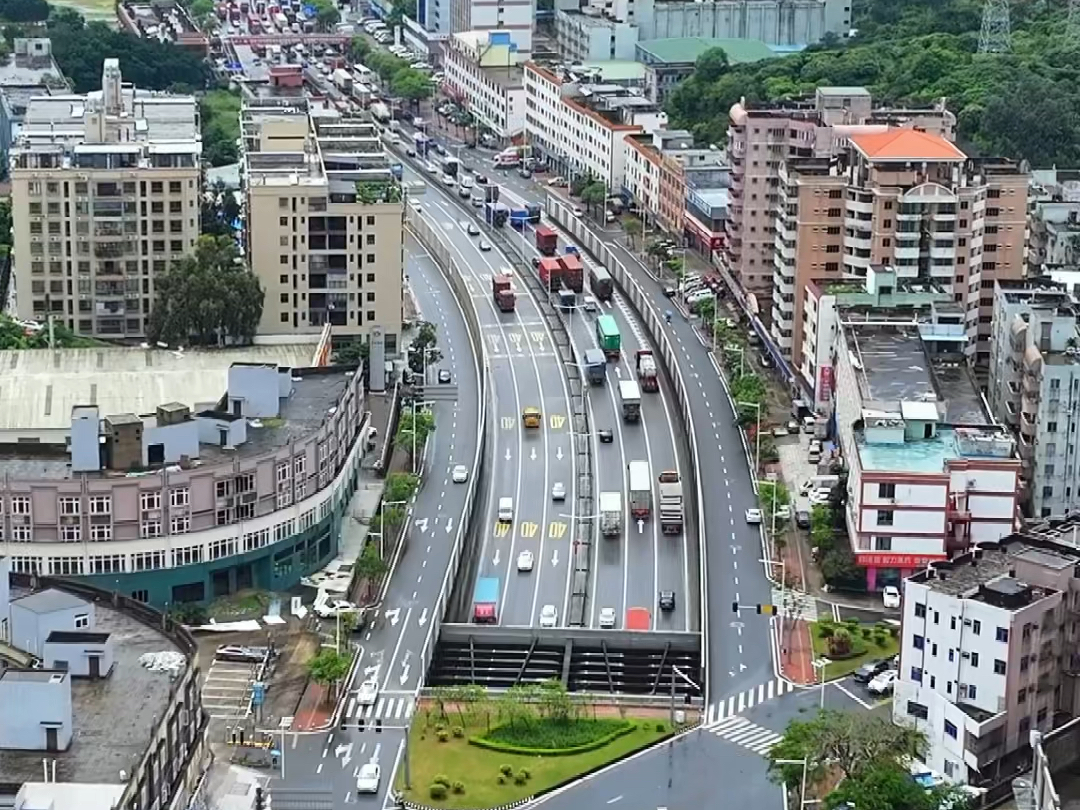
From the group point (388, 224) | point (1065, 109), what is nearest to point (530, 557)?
point (388, 224)

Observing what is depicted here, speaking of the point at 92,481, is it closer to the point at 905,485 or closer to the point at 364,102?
the point at 905,485

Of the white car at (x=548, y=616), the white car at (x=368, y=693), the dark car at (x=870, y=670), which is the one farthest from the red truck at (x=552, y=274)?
the white car at (x=368, y=693)

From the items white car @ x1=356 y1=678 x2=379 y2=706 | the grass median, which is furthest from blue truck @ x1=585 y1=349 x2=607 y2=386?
the grass median

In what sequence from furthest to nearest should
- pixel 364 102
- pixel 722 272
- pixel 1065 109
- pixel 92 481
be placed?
1. pixel 364 102
2. pixel 1065 109
3. pixel 722 272
4. pixel 92 481

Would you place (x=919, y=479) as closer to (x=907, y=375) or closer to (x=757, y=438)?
(x=907, y=375)

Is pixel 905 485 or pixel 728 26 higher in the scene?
pixel 728 26

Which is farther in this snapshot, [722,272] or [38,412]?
[722,272]

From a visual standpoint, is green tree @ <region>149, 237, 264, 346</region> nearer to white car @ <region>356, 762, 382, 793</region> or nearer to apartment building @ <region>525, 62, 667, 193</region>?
apartment building @ <region>525, 62, 667, 193</region>
